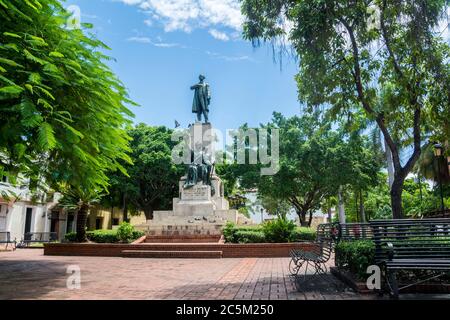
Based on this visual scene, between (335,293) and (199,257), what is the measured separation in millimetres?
8426

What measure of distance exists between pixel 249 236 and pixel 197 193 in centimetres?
569

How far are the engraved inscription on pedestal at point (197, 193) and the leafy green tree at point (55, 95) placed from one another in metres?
11.4

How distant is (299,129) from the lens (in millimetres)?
29219

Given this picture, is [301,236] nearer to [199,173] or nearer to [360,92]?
[199,173]

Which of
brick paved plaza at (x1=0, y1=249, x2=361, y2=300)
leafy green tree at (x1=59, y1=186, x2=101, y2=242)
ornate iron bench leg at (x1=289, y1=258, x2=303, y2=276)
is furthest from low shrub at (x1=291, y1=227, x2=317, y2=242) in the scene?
leafy green tree at (x1=59, y1=186, x2=101, y2=242)

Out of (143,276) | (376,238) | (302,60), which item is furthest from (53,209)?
(376,238)

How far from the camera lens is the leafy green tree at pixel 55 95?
6391 mm

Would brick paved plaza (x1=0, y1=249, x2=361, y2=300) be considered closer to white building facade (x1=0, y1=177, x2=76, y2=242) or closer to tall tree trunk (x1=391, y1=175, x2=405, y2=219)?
tall tree trunk (x1=391, y1=175, x2=405, y2=219)

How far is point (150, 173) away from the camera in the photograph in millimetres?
33250

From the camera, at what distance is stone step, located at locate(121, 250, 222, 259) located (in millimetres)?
14367

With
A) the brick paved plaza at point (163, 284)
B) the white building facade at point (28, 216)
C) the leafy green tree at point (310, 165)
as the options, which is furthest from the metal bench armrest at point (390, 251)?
the white building facade at point (28, 216)

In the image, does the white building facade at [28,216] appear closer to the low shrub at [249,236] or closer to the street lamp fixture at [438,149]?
the low shrub at [249,236]

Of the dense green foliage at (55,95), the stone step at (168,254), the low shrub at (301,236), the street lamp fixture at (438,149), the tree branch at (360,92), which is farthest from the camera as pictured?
the street lamp fixture at (438,149)

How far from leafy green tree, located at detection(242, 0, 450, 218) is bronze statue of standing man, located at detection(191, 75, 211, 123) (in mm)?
12636
